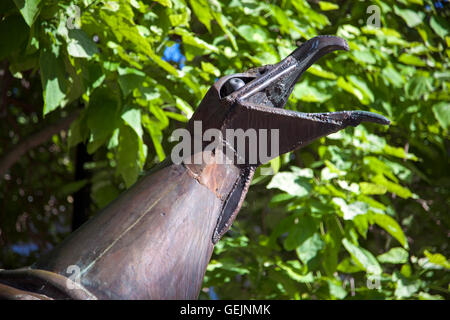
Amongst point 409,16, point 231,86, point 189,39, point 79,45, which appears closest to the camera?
point 231,86

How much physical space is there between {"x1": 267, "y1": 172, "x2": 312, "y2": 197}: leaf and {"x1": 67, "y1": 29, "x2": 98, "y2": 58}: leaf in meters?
0.87

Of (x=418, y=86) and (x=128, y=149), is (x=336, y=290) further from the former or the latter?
(x=128, y=149)

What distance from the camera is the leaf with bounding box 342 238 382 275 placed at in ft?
8.03

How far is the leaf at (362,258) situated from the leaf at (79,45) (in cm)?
126

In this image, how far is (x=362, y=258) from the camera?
2465 millimetres

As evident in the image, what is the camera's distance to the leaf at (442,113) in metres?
2.73

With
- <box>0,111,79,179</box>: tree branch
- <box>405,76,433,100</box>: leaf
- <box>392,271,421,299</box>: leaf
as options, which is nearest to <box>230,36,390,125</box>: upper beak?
<box>392,271,421,299</box>: leaf

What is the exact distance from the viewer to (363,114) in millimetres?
1236

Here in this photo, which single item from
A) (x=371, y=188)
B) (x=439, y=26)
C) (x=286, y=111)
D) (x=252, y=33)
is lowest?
(x=286, y=111)

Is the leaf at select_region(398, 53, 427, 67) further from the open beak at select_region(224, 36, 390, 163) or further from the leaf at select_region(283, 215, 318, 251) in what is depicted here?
the open beak at select_region(224, 36, 390, 163)

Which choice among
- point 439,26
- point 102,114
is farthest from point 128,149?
point 439,26

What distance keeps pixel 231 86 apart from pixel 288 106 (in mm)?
1117

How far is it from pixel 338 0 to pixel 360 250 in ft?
4.94

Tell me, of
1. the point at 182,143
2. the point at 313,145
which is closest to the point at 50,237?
the point at 313,145
